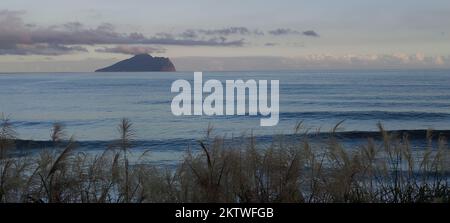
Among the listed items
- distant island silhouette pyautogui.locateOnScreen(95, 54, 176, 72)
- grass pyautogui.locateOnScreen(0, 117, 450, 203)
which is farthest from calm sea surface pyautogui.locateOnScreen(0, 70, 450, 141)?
distant island silhouette pyautogui.locateOnScreen(95, 54, 176, 72)

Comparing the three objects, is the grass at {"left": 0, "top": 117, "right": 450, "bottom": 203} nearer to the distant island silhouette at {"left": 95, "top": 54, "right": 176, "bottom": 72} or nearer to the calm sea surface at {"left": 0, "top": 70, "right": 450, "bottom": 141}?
the calm sea surface at {"left": 0, "top": 70, "right": 450, "bottom": 141}

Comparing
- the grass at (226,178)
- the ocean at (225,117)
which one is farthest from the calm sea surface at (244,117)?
the grass at (226,178)

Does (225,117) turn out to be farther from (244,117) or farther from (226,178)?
(226,178)

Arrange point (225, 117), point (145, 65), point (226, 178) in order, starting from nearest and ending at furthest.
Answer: point (226, 178)
point (225, 117)
point (145, 65)

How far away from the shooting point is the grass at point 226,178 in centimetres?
560

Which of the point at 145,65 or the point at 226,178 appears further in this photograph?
the point at 145,65

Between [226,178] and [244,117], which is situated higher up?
[244,117]

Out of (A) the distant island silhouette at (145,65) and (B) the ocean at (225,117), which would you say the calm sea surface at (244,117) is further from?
(A) the distant island silhouette at (145,65)

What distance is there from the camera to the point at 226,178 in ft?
18.6

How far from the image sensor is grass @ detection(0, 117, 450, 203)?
5.60 m

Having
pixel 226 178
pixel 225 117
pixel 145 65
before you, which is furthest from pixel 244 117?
pixel 145 65

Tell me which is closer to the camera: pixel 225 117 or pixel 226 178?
pixel 226 178

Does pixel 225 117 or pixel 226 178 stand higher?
pixel 225 117

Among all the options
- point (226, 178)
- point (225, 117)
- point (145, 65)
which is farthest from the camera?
point (145, 65)
